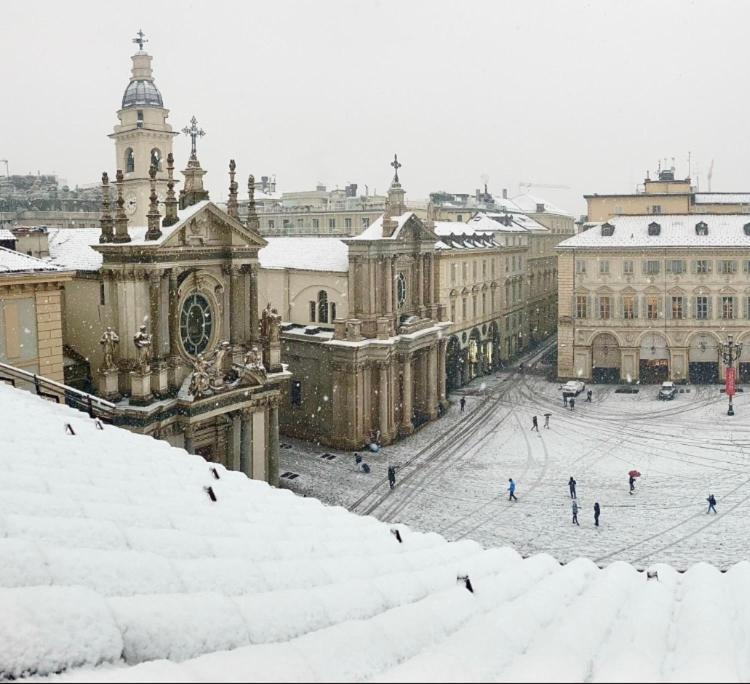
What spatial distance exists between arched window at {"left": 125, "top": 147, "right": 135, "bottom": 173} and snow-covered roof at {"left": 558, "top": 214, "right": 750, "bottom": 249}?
38265mm

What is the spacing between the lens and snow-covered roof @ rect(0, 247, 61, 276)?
103ft

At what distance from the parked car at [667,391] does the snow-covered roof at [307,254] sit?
29696 mm

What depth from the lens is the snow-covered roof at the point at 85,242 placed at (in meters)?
40.5

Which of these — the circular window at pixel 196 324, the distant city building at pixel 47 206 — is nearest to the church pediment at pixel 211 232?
the circular window at pixel 196 324

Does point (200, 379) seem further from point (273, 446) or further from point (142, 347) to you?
point (273, 446)

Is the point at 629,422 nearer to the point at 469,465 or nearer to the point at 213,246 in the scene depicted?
the point at 469,465

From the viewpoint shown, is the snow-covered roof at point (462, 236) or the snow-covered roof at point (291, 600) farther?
the snow-covered roof at point (462, 236)

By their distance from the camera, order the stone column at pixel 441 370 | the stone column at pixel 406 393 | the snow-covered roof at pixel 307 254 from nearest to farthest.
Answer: the snow-covered roof at pixel 307 254, the stone column at pixel 406 393, the stone column at pixel 441 370

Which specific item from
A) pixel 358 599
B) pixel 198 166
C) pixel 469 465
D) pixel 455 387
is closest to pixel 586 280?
pixel 455 387

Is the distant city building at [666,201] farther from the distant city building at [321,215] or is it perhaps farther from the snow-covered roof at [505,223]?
the distant city building at [321,215]

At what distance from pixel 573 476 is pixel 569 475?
0.78ft

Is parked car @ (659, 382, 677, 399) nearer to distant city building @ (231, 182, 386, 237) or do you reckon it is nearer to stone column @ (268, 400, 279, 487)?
stone column @ (268, 400, 279, 487)

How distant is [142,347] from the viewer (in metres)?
38.9

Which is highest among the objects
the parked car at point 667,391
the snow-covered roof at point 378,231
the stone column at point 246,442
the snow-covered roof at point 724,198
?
the snow-covered roof at point 724,198
